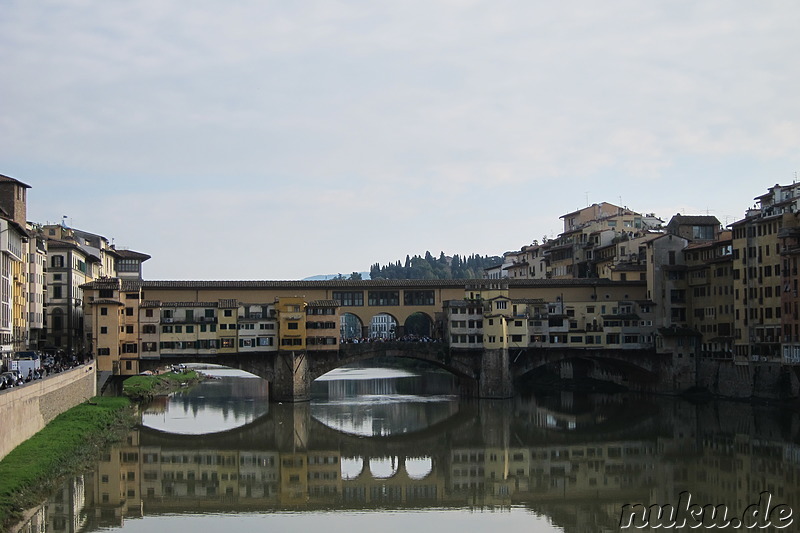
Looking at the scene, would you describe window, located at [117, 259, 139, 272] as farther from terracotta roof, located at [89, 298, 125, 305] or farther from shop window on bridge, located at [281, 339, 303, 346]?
shop window on bridge, located at [281, 339, 303, 346]

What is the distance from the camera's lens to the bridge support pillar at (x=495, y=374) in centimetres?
5772

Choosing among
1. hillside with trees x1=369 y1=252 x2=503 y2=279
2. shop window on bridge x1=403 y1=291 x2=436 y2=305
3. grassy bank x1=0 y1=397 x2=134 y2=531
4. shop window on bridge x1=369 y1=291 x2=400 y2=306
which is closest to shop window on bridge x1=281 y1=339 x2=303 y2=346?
shop window on bridge x1=369 y1=291 x2=400 y2=306

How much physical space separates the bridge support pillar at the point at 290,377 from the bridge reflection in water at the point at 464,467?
4901mm

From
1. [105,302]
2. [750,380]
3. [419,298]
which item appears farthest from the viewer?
[419,298]

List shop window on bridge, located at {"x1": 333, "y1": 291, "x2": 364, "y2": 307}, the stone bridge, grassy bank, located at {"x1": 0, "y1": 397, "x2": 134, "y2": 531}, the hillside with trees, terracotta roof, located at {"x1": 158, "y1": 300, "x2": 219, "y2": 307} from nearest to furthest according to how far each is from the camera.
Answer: grassy bank, located at {"x1": 0, "y1": 397, "x2": 134, "y2": 531} < terracotta roof, located at {"x1": 158, "y1": 300, "x2": 219, "y2": 307} < the stone bridge < shop window on bridge, located at {"x1": 333, "y1": 291, "x2": 364, "y2": 307} < the hillside with trees

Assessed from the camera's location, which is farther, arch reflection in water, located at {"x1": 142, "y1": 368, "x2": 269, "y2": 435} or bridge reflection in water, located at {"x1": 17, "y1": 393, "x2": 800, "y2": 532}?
arch reflection in water, located at {"x1": 142, "y1": 368, "x2": 269, "y2": 435}

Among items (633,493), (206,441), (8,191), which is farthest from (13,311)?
(633,493)

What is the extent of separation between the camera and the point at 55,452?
31.9m

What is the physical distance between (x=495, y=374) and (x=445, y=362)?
2.95m

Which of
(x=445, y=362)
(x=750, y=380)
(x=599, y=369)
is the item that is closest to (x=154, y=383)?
(x=445, y=362)

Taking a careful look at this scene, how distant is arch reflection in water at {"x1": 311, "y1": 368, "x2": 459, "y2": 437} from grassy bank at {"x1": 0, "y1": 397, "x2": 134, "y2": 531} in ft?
33.9

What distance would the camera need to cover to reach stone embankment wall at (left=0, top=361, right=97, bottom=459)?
2869 centimetres

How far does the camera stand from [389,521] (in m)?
28.2

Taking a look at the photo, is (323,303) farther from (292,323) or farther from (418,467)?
(418,467)
